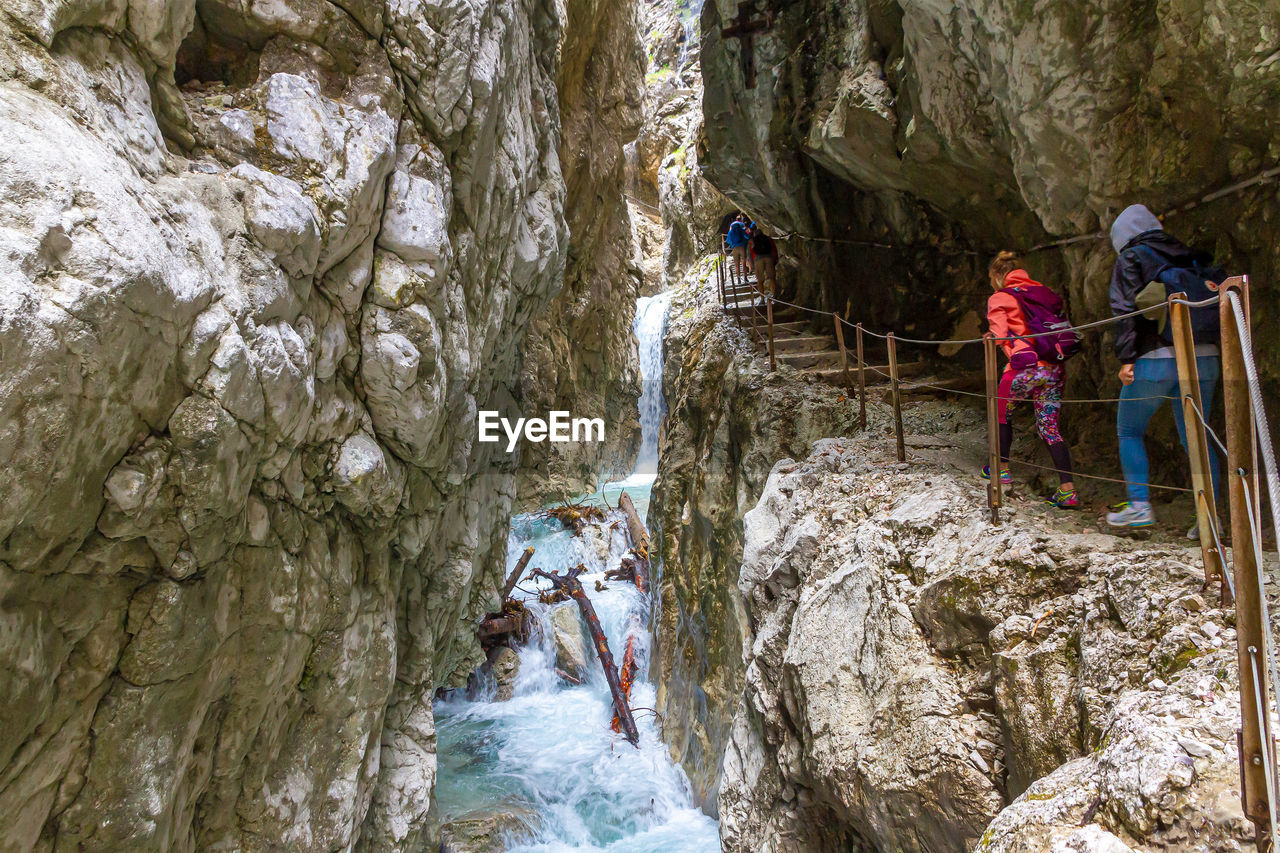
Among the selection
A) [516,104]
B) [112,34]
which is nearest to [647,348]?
[516,104]

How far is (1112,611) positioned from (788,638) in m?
2.45

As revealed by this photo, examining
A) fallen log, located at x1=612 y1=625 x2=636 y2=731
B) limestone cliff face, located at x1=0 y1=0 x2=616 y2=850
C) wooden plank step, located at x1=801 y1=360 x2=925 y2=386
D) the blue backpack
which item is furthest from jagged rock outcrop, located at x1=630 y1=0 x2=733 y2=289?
the blue backpack

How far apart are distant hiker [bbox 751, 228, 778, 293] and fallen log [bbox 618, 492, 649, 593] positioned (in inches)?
230

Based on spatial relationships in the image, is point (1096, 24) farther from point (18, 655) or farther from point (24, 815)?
point (24, 815)

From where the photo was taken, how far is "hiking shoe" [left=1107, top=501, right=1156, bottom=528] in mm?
3414

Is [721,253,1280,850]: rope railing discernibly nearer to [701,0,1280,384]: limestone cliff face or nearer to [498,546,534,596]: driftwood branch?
[701,0,1280,384]: limestone cliff face

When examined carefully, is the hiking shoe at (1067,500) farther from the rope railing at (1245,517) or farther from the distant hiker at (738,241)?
the distant hiker at (738,241)

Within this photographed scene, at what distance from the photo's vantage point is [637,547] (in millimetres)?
15875

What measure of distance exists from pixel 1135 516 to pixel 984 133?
3495 millimetres

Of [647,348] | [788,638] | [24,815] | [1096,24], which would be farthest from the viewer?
[647,348]

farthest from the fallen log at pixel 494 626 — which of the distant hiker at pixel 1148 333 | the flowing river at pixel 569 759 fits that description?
the distant hiker at pixel 1148 333

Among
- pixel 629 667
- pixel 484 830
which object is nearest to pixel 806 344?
pixel 629 667

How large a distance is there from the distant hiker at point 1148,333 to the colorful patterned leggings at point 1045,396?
65 centimetres

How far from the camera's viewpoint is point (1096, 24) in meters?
4.00
